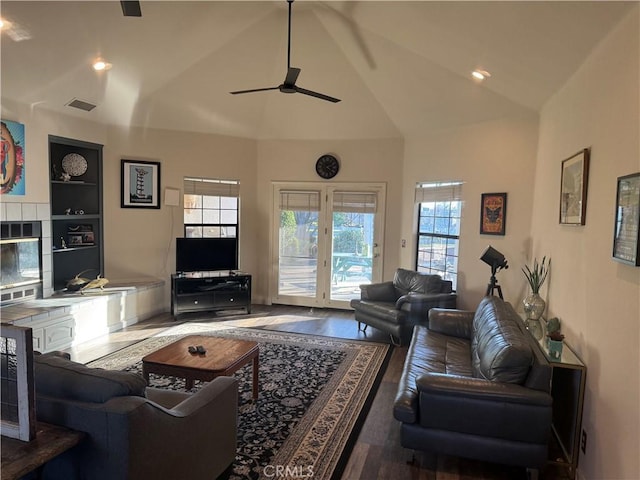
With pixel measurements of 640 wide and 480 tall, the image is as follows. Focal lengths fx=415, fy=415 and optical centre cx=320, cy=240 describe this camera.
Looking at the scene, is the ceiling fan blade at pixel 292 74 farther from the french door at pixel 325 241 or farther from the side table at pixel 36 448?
the side table at pixel 36 448

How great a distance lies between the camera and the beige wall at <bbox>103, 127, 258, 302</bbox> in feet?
19.0

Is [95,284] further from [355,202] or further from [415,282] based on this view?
[415,282]

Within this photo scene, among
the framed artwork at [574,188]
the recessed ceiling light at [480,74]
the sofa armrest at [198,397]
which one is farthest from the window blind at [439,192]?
the sofa armrest at [198,397]

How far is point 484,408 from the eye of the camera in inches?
96.5

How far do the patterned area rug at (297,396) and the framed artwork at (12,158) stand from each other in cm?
209

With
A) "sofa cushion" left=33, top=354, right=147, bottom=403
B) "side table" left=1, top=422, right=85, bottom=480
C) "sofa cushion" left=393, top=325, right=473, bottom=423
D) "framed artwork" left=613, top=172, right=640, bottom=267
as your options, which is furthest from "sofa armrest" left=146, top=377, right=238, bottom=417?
"framed artwork" left=613, top=172, right=640, bottom=267

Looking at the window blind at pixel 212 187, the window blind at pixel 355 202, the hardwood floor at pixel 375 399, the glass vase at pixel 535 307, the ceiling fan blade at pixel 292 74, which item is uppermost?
the ceiling fan blade at pixel 292 74

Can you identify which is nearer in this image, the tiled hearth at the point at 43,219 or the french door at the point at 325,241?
the tiled hearth at the point at 43,219

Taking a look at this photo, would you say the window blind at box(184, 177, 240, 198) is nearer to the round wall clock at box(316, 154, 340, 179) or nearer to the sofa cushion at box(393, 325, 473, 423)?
the round wall clock at box(316, 154, 340, 179)

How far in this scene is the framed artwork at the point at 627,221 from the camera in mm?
1965

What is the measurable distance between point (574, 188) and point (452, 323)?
169 centimetres

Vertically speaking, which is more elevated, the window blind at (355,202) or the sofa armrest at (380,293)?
the window blind at (355,202)

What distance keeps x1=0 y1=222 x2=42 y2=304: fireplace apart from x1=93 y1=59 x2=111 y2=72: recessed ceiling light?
188cm

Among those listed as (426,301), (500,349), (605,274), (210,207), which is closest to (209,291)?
(210,207)
